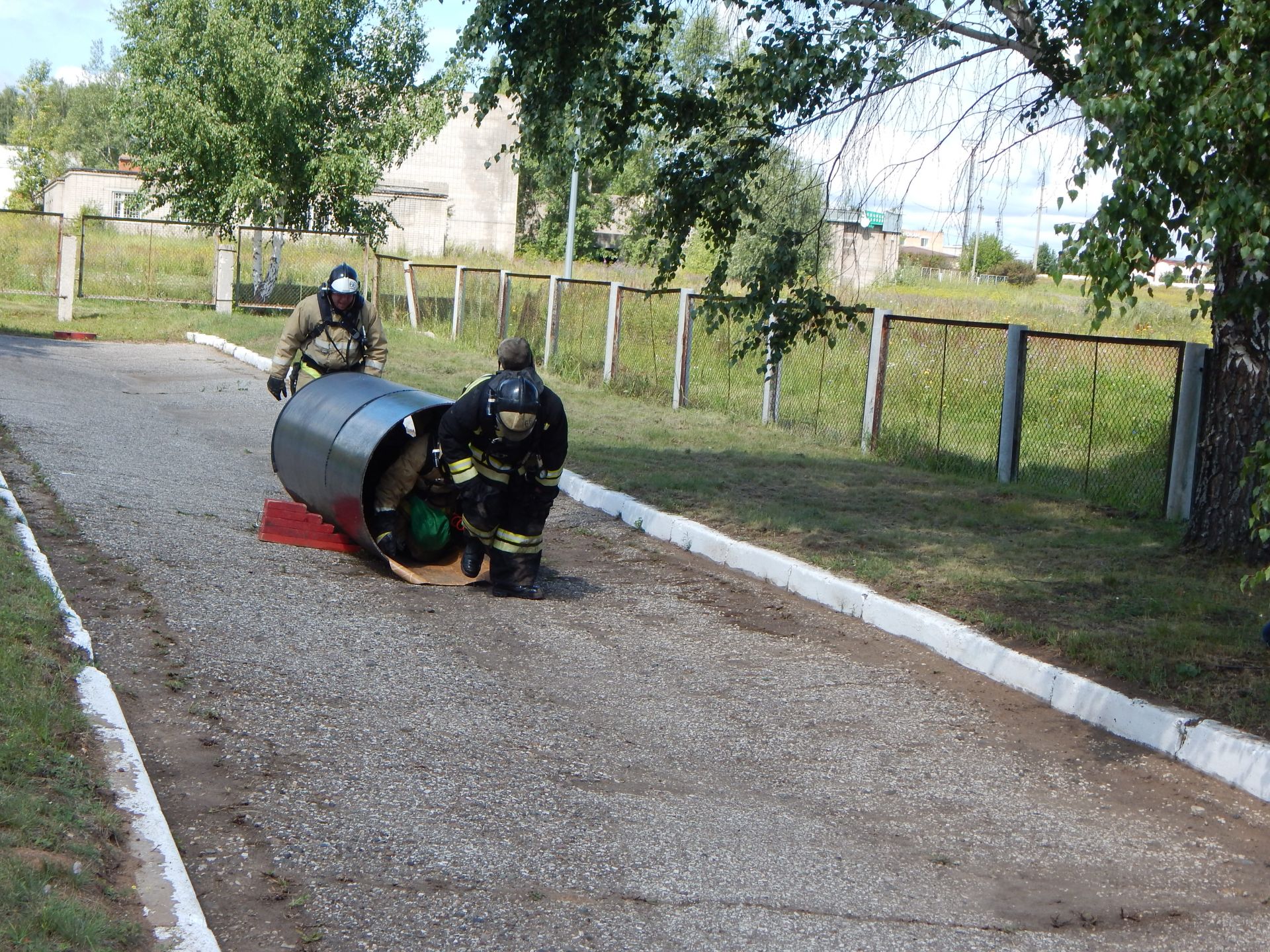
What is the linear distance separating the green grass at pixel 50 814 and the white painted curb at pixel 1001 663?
405 cm

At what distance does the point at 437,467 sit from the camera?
26.2 feet

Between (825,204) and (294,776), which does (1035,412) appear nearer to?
(825,204)

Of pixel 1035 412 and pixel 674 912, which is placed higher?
pixel 1035 412

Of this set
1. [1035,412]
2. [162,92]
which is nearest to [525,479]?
[1035,412]

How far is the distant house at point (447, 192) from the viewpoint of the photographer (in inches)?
2275

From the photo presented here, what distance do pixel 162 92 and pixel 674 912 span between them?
25.4m

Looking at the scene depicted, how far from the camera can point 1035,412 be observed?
1214 centimetres

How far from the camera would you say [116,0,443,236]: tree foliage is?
25.7m

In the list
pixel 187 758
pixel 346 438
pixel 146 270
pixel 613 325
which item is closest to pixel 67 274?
pixel 146 270

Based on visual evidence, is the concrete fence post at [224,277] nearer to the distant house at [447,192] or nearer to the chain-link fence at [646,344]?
the chain-link fence at [646,344]

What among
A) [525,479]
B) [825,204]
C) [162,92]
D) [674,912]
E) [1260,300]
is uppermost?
[162,92]

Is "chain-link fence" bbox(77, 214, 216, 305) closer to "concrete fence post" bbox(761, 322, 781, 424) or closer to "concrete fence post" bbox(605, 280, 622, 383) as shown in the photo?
"concrete fence post" bbox(605, 280, 622, 383)

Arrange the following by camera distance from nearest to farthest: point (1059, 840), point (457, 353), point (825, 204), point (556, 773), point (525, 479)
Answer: point (1059, 840), point (556, 773), point (525, 479), point (825, 204), point (457, 353)

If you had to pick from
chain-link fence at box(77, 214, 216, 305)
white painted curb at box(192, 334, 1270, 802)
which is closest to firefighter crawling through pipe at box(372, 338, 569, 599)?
white painted curb at box(192, 334, 1270, 802)
